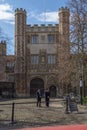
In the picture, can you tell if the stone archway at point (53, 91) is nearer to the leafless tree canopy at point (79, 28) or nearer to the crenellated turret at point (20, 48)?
the crenellated turret at point (20, 48)

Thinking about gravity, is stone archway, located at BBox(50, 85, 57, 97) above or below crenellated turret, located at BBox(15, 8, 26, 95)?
below

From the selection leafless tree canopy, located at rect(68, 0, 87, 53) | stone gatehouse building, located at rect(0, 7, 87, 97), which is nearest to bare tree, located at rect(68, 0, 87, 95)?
leafless tree canopy, located at rect(68, 0, 87, 53)

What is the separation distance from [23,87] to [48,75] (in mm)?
6566

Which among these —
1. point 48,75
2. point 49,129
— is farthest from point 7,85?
point 49,129

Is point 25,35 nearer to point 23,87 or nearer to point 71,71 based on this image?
point 23,87

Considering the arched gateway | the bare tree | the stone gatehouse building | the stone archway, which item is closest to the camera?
the bare tree

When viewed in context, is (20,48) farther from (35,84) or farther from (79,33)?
(79,33)

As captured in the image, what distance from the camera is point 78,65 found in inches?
1610

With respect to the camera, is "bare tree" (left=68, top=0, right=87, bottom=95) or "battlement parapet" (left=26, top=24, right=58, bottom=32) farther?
"battlement parapet" (left=26, top=24, right=58, bottom=32)

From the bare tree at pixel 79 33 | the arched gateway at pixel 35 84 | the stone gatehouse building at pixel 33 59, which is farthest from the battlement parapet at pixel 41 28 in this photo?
the bare tree at pixel 79 33

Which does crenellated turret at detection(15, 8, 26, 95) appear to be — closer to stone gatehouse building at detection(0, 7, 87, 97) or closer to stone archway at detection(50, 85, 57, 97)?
stone gatehouse building at detection(0, 7, 87, 97)

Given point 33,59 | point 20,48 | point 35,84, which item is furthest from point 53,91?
point 20,48

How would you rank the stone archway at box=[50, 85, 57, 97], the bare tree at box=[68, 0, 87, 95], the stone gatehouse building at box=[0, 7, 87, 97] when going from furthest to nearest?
1. the stone gatehouse building at box=[0, 7, 87, 97]
2. the stone archway at box=[50, 85, 57, 97]
3. the bare tree at box=[68, 0, 87, 95]

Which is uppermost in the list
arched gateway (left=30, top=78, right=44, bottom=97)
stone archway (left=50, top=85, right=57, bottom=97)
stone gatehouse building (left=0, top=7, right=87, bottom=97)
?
stone gatehouse building (left=0, top=7, right=87, bottom=97)
